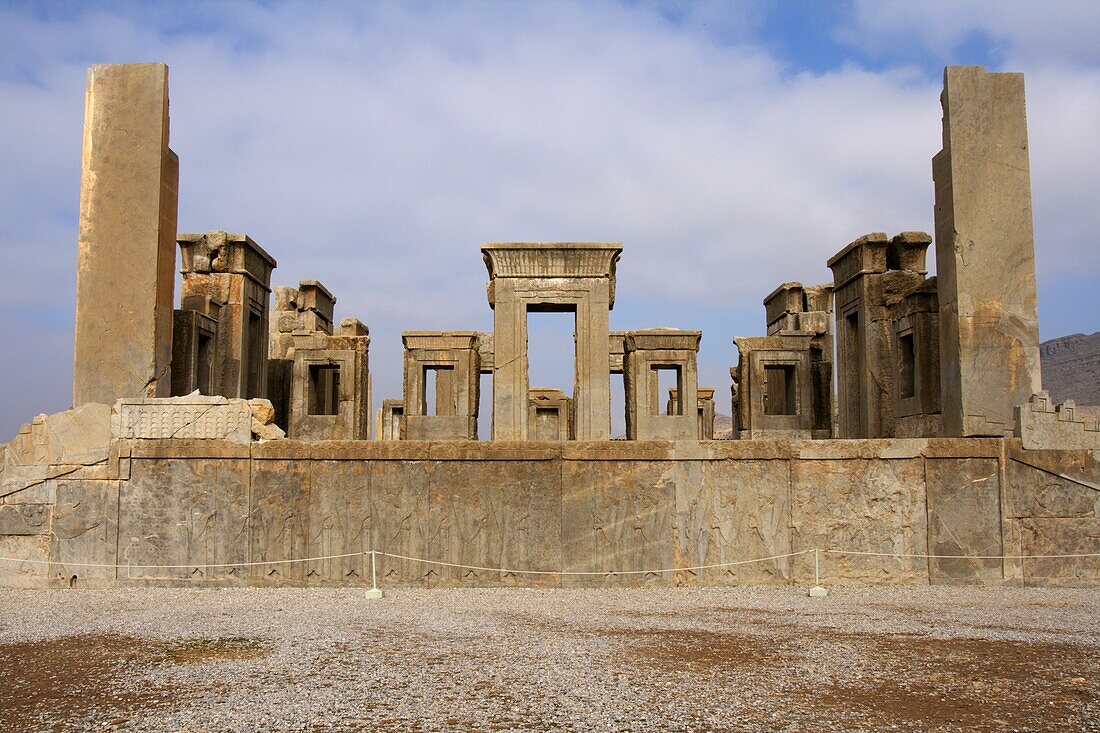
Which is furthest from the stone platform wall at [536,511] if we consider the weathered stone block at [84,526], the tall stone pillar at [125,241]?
the tall stone pillar at [125,241]

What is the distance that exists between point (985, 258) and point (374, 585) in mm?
8591

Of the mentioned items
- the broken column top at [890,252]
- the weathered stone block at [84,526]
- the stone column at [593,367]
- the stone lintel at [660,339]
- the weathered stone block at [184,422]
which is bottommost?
the weathered stone block at [84,526]

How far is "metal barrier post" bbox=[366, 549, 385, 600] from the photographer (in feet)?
27.4

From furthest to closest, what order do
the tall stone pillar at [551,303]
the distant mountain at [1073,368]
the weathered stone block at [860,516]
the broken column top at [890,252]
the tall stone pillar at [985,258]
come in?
the distant mountain at [1073,368]
the broken column top at [890,252]
the tall stone pillar at [551,303]
the tall stone pillar at [985,258]
the weathered stone block at [860,516]

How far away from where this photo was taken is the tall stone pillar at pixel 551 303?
13258mm

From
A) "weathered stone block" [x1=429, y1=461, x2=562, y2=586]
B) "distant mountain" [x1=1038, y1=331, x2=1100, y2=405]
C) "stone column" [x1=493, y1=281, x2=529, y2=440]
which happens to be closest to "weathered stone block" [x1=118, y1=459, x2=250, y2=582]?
"weathered stone block" [x1=429, y1=461, x2=562, y2=586]

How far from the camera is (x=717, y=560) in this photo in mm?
9078

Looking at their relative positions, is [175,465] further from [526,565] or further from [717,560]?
[717,560]

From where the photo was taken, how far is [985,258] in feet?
35.7

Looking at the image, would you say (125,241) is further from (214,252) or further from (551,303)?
(551,303)

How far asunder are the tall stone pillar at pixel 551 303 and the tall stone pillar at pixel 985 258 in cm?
490

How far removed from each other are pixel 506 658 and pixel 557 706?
114cm

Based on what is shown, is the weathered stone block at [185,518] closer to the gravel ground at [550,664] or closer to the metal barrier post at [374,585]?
the gravel ground at [550,664]

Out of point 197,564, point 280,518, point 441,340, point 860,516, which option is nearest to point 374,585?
point 280,518
